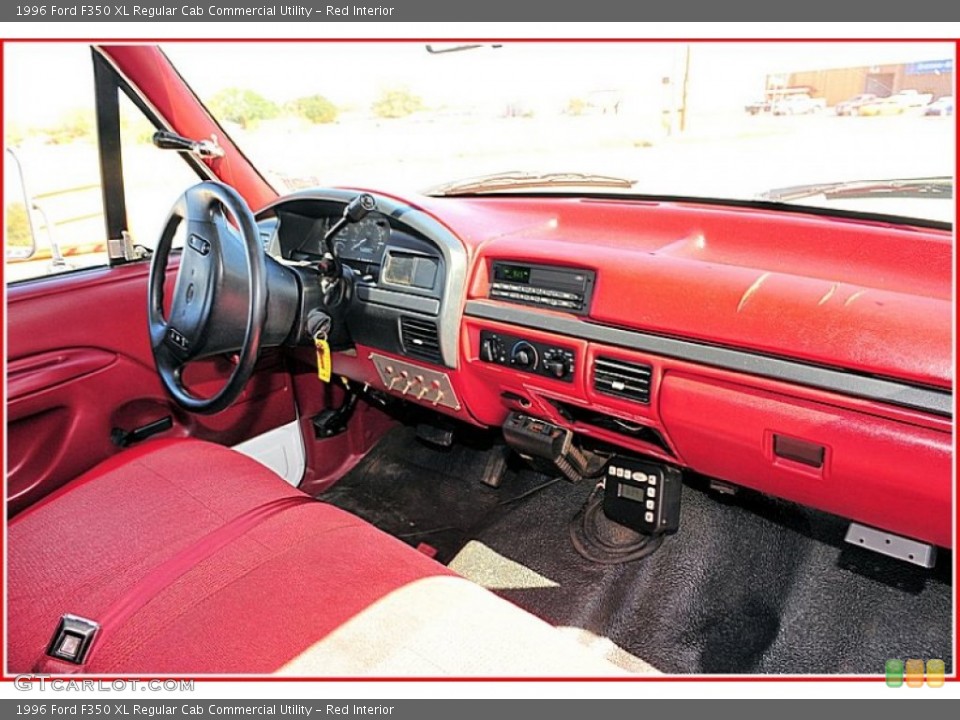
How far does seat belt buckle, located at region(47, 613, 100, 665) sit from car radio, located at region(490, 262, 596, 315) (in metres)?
1.22

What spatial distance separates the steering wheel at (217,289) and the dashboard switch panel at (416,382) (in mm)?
523

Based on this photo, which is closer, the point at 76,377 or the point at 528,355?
the point at 528,355

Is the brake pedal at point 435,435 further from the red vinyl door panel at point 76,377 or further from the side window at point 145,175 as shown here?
the side window at point 145,175

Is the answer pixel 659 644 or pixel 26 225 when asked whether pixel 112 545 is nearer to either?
pixel 26 225

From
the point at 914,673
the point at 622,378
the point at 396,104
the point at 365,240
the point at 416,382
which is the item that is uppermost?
the point at 396,104

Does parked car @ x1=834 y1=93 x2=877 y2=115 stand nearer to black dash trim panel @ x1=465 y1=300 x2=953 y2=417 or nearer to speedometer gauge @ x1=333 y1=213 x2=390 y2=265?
black dash trim panel @ x1=465 y1=300 x2=953 y2=417

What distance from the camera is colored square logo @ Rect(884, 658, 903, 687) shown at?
1501 millimetres

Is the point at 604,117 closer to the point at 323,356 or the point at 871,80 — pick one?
the point at 871,80

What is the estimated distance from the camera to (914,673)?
1629 millimetres

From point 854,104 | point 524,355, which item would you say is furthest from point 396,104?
point 854,104

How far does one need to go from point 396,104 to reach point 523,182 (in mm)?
508

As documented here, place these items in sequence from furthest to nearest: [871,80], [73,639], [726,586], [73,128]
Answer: [73,128] < [726,586] < [871,80] < [73,639]

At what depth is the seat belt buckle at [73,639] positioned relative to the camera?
138 centimetres

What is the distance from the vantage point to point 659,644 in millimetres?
2029
